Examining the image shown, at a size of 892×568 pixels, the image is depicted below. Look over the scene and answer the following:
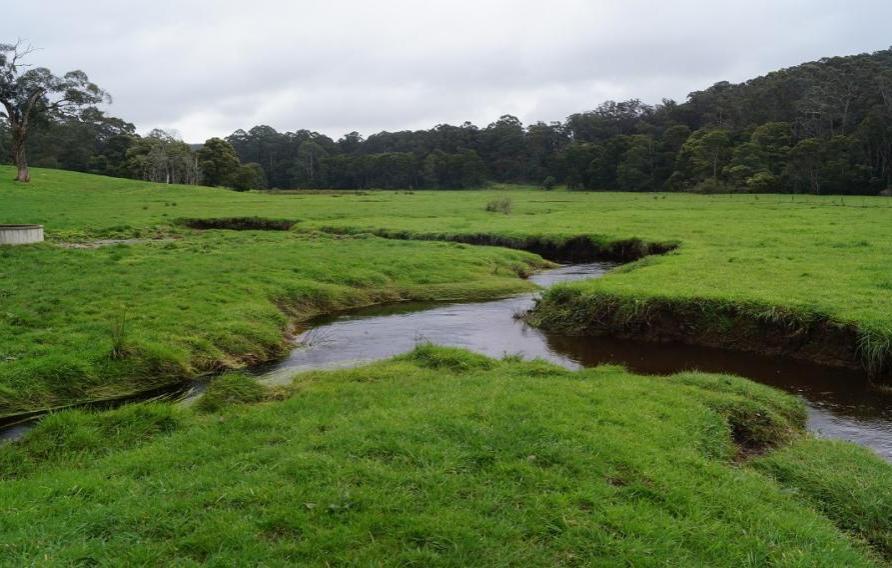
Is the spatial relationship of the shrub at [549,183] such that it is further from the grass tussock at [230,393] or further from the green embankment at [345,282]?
Answer: the grass tussock at [230,393]

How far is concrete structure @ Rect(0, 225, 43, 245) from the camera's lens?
1052 inches

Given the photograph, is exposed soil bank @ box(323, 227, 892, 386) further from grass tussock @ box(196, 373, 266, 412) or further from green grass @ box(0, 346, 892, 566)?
grass tussock @ box(196, 373, 266, 412)

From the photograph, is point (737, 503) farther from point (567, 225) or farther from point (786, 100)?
point (786, 100)

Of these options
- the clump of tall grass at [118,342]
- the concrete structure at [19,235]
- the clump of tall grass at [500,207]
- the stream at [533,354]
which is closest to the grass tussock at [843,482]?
the stream at [533,354]

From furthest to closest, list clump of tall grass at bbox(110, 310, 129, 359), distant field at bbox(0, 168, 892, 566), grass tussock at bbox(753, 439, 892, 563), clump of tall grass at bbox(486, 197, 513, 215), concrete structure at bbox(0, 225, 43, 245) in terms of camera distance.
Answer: clump of tall grass at bbox(486, 197, 513, 215)
concrete structure at bbox(0, 225, 43, 245)
clump of tall grass at bbox(110, 310, 129, 359)
grass tussock at bbox(753, 439, 892, 563)
distant field at bbox(0, 168, 892, 566)

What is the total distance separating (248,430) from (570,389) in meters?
5.53

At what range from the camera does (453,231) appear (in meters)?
40.0

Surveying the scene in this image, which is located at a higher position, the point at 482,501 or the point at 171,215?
the point at 171,215

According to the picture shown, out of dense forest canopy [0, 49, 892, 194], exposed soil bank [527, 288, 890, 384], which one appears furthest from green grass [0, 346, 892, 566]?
dense forest canopy [0, 49, 892, 194]

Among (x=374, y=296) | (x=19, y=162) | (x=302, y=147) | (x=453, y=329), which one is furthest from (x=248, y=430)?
(x=302, y=147)

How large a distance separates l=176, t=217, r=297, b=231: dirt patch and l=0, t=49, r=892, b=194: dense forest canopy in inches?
1176

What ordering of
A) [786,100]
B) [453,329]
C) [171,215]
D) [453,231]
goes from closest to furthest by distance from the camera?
[453,329], [453,231], [171,215], [786,100]

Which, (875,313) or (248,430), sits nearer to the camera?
(248,430)

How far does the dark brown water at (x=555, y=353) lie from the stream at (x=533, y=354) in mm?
19
